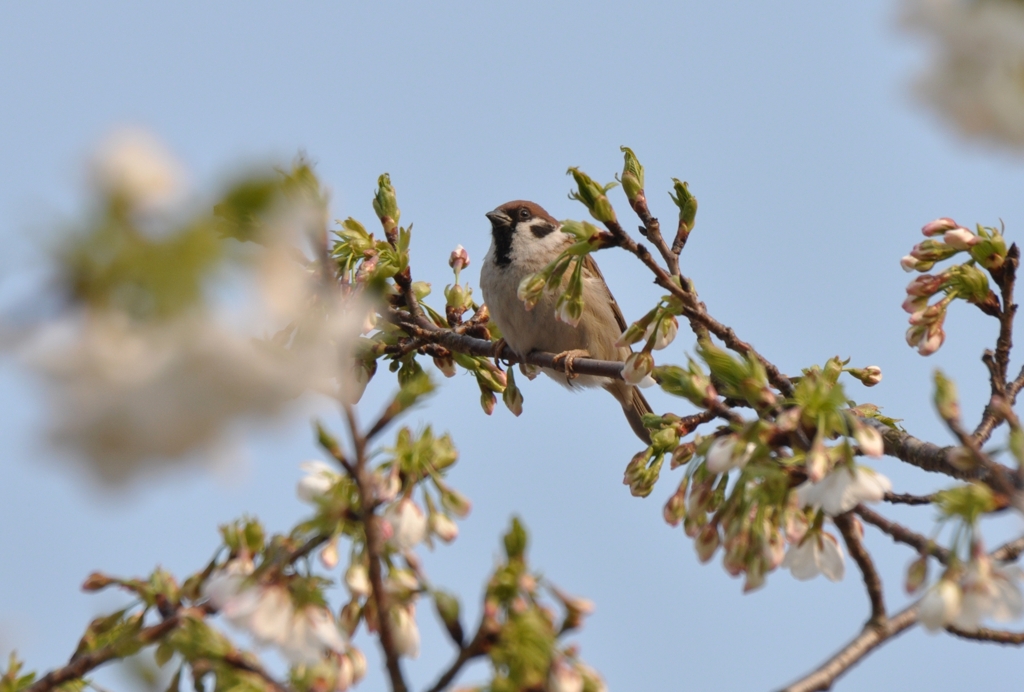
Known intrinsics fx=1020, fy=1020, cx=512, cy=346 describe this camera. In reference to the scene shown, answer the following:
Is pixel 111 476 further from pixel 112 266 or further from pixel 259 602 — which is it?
pixel 259 602

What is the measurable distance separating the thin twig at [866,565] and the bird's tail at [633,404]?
12.0 ft

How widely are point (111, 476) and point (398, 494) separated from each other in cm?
96

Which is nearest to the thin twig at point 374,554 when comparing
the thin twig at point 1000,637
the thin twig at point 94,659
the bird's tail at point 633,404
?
the thin twig at point 94,659

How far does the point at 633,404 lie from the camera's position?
5926mm

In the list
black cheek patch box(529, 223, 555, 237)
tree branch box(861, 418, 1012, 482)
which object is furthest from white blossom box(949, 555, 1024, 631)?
black cheek patch box(529, 223, 555, 237)

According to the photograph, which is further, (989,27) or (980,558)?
(980,558)

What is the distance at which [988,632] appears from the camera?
6.89 ft

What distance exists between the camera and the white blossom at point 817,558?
6.99 ft

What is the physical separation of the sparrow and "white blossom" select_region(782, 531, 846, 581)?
245 centimetres

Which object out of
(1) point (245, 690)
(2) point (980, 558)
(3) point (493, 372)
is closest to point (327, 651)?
(1) point (245, 690)

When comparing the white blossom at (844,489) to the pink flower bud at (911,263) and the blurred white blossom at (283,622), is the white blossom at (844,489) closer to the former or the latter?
the blurred white blossom at (283,622)

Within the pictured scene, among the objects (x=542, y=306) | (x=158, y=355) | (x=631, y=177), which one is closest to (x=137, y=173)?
(x=158, y=355)

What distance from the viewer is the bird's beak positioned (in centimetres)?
555

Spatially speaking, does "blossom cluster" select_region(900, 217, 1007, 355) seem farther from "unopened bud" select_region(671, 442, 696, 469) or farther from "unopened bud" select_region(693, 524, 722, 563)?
"unopened bud" select_region(693, 524, 722, 563)
